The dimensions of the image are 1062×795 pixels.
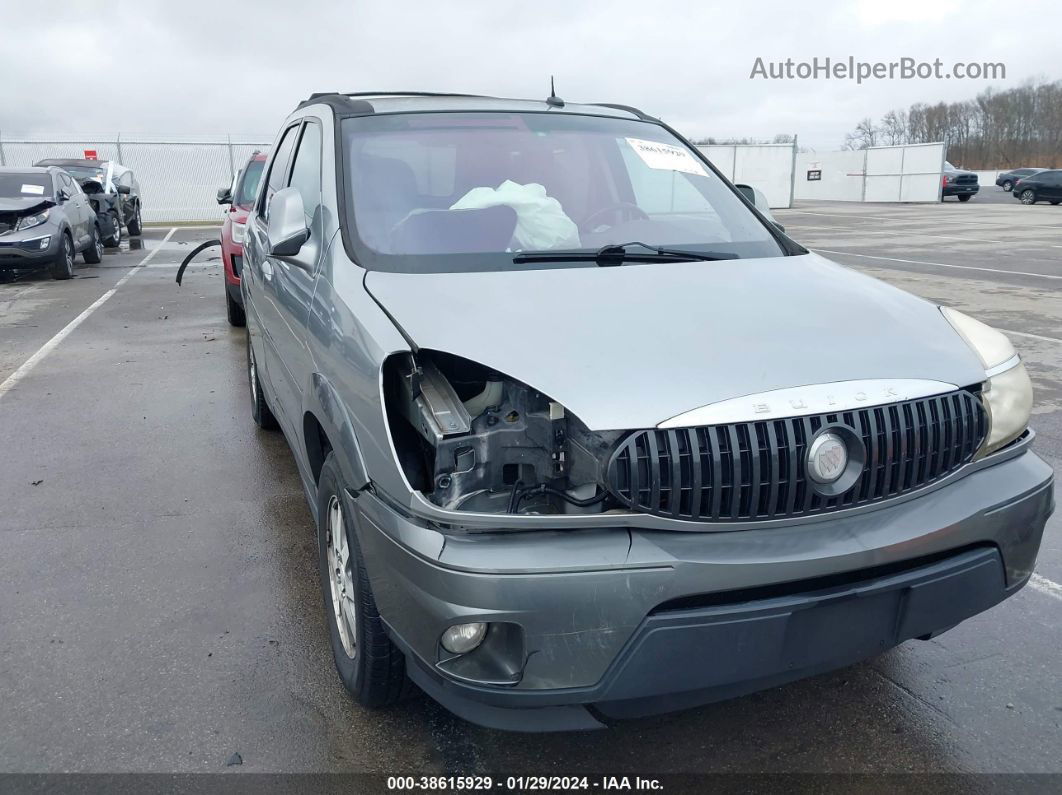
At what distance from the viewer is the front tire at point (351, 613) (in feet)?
8.29

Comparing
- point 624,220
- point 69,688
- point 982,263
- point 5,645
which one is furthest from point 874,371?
point 982,263

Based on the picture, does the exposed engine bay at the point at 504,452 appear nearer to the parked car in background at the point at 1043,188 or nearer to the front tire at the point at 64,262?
the front tire at the point at 64,262

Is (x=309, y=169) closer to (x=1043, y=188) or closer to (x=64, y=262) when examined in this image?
(x=64, y=262)

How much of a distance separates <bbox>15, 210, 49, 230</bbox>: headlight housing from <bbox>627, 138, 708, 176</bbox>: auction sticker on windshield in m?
12.2

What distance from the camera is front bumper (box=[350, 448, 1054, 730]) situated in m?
2.04

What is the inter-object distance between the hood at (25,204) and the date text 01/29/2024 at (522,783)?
1313 cm

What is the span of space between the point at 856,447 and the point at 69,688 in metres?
2.55

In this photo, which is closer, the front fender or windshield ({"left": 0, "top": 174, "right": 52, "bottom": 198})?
the front fender

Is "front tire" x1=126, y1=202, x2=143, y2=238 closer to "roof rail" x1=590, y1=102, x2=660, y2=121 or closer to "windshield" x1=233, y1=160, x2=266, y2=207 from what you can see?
"windshield" x1=233, y1=160, x2=266, y2=207

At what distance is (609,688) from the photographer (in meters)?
2.08

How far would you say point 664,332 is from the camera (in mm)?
2414

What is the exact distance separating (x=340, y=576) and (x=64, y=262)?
12826 millimetres

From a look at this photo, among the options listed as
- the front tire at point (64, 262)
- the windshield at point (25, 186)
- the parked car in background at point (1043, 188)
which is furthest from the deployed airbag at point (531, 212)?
the parked car in background at point (1043, 188)

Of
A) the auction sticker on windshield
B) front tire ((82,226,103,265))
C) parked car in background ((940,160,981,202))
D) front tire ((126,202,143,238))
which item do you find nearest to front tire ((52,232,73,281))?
front tire ((82,226,103,265))
